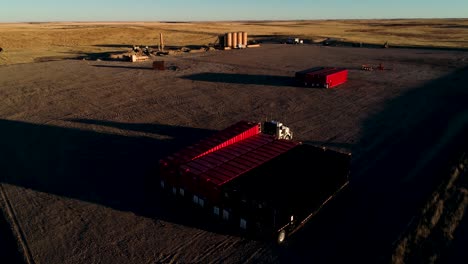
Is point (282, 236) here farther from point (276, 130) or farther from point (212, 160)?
point (276, 130)

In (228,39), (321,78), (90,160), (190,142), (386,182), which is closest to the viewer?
(386,182)

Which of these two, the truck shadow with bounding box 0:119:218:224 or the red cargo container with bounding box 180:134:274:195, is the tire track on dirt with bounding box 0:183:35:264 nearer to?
the truck shadow with bounding box 0:119:218:224

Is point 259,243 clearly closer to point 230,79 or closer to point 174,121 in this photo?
point 174,121

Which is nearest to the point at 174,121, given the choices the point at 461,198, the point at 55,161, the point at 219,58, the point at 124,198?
the point at 55,161

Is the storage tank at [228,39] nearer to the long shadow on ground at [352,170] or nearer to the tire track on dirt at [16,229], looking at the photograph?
the long shadow on ground at [352,170]

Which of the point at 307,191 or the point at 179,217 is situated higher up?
the point at 307,191

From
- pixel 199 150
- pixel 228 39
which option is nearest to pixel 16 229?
pixel 199 150

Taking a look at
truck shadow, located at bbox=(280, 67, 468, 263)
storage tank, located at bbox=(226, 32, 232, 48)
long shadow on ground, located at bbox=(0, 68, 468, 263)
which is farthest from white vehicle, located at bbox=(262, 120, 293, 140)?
A: storage tank, located at bbox=(226, 32, 232, 48)
